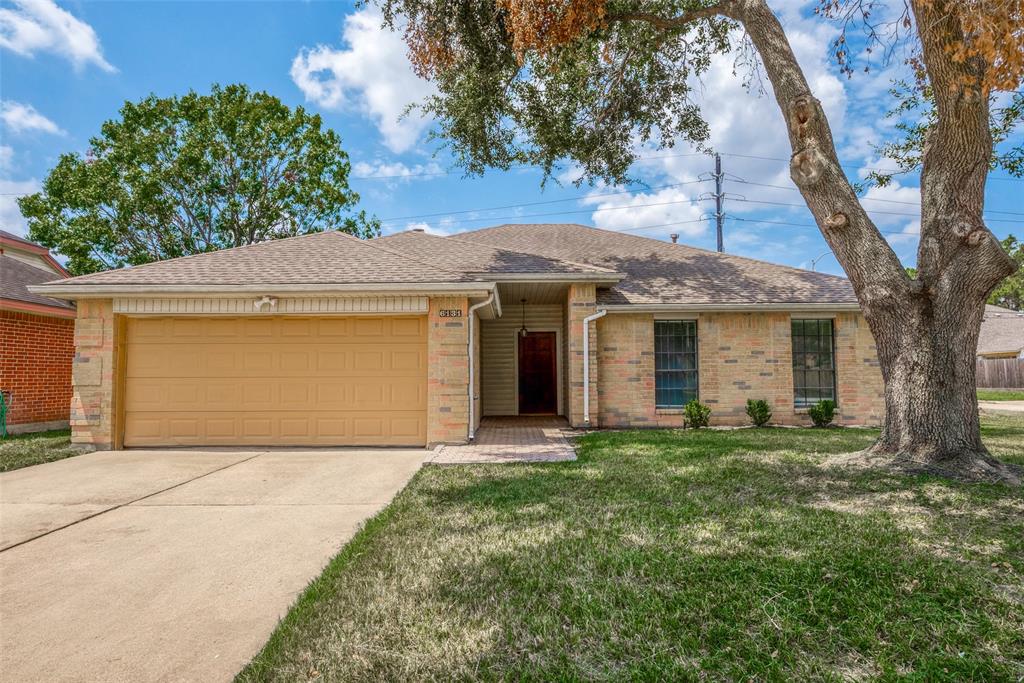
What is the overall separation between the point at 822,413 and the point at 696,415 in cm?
264

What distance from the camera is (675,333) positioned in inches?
438

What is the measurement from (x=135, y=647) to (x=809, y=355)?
1194 cm

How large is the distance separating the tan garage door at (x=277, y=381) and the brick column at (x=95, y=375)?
10.8 inches

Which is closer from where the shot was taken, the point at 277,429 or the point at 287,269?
the point at 277,429

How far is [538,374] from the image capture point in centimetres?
1412

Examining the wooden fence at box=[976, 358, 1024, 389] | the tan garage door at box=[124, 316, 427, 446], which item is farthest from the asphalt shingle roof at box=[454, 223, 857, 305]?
the wooden fence at box=[976, 358, 1024, 389]

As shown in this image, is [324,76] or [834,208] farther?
[324,76]

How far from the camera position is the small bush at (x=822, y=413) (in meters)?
10.7

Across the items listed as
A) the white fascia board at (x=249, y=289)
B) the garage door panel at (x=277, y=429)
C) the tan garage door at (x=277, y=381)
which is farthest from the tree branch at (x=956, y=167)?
the garage door panel at (x=277, y=429)

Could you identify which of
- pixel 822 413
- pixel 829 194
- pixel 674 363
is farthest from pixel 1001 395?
pixel 829 194

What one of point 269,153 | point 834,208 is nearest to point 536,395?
point 834,208

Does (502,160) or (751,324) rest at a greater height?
(502,160)

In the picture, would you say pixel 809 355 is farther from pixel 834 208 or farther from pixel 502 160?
pixel 502 160

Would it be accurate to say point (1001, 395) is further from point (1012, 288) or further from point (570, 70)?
point (1012, 288)
